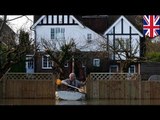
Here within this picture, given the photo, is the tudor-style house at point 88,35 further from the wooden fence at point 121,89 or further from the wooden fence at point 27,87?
the wooden fence at point 27,87

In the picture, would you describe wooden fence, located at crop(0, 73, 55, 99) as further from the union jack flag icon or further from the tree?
the tree

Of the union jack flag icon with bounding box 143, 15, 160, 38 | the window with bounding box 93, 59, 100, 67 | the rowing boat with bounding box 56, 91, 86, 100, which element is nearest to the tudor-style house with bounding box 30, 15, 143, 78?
the window with bounding box 93, 59, 100, 67

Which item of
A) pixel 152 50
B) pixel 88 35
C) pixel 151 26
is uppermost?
pixel 88 35

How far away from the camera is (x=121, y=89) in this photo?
21.3 metres

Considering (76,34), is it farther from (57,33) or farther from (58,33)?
(57,33)

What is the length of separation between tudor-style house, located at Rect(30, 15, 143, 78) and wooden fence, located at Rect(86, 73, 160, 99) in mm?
23482

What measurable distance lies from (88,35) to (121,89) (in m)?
28.4

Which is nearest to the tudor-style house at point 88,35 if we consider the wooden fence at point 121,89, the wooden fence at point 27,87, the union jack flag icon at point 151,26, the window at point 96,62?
the window at point 96,62

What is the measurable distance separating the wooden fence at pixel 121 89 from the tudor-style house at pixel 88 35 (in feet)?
77.0

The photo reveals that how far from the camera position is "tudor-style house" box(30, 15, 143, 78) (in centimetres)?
4600

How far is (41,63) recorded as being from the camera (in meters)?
48.6

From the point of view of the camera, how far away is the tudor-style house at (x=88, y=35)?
4600cm

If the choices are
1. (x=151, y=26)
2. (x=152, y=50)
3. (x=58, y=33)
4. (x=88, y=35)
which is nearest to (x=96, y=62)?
(x=88, y=35)
